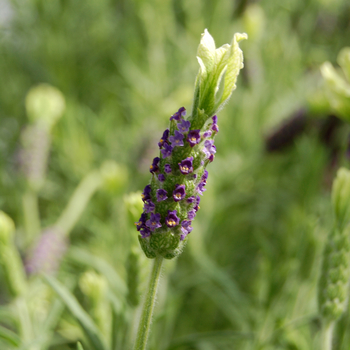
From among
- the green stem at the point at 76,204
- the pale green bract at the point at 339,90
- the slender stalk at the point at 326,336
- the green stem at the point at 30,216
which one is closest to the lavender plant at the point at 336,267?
the slender stalk at the point at 326,336

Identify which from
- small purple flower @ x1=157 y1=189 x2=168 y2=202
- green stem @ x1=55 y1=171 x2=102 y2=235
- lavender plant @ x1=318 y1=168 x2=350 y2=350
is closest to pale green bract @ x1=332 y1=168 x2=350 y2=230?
lavender plant @ x1=318 y1=168 x2=350 y2=350

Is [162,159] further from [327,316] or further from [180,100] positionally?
[180,100]

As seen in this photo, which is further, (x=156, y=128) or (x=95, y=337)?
(x=156, y=128)

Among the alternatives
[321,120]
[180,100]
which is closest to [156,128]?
[180,100]

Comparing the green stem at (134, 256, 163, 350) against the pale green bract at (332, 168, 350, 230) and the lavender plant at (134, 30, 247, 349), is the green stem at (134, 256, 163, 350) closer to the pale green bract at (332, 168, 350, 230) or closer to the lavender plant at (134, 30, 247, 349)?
the lavender plant at (134, 30, 247, 349)

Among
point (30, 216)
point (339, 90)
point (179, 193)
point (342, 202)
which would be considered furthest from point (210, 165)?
point (179, 193)

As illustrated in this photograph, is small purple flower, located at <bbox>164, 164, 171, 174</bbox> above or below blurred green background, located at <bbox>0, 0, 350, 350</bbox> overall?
below
